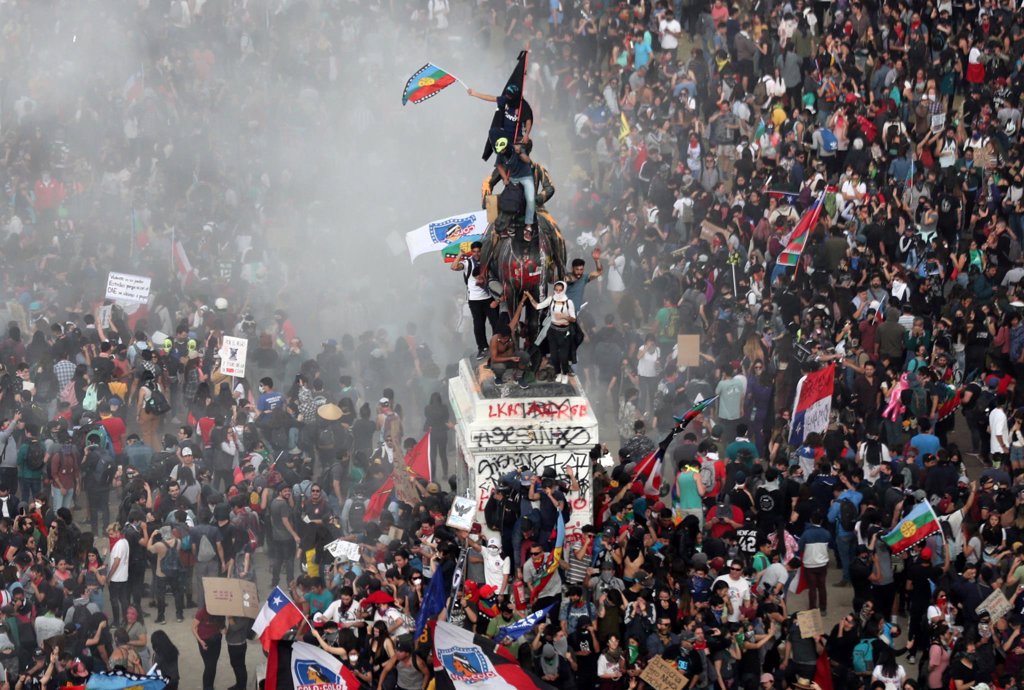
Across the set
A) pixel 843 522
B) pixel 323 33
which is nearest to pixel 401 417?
pixel 843 522

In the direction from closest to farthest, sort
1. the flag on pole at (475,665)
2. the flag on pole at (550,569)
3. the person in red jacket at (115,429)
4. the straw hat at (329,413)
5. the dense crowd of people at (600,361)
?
the flag on pole at (475,665)
the dense crowd of people at (600,361)
the flag on pole at (550,569)
the person in red jacket at (115,429)
the straw hat at (329,413)

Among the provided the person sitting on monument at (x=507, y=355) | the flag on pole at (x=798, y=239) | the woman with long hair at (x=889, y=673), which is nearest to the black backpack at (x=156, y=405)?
the person sitting on monument at (x=507, y=355)

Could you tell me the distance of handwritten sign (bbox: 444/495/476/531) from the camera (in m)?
24.3

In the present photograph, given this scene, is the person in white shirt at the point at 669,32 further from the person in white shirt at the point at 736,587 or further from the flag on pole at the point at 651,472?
the person in white shirt at the point at 736,587

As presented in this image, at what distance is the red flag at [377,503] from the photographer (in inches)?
1022

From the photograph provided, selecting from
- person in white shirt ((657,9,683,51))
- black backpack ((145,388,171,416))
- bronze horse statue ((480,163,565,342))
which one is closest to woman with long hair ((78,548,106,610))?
black backpack ((145,388,171,416))

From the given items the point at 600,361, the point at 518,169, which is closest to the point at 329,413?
the point at 600,361

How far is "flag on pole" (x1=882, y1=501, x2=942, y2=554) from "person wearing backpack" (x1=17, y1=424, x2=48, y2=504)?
409 inches

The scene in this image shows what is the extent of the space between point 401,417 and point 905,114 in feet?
37.6

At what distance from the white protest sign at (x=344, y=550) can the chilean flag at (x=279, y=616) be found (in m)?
1.91

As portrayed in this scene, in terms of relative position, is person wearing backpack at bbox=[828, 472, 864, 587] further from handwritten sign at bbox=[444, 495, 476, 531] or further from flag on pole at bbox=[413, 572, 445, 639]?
flag on pole at bbox=[413, 572, 445, 639]

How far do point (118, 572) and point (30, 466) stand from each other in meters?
3.47

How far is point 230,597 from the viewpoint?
77.3ft

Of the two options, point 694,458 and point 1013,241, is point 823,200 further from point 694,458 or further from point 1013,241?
point 694,458
